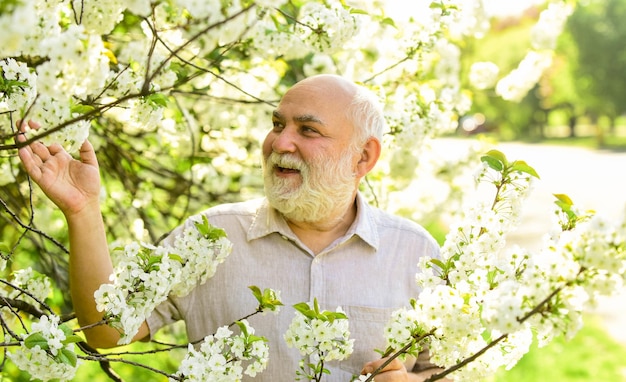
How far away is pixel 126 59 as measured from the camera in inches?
124

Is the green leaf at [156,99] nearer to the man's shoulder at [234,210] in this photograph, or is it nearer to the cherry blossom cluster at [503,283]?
the man's shoulder at [234,210]

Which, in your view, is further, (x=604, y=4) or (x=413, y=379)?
(x=604, y=4)

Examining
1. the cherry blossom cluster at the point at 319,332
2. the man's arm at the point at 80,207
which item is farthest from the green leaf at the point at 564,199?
the man's arm at the point at 80,207

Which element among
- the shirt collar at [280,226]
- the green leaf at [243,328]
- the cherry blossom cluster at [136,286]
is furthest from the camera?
the shirt collar at [280,226]

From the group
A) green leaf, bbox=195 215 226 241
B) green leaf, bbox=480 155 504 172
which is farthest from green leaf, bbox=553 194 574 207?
green leaf, bbox=195 215 226 241

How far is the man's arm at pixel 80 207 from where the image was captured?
2064 millimetres

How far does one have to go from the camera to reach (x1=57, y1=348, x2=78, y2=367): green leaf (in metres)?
1.74

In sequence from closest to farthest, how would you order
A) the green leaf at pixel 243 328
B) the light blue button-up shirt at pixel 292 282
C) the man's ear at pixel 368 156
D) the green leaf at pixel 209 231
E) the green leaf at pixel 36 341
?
the green leaf at pixel 36 341, the green leaf at pixel 243 328, the green leaf at pixel 209 231, the light blue button-up shirt at pixel 292 282, the man's ear at pixel 368 156

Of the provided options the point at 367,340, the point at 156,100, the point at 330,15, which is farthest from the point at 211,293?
the point at 330,15

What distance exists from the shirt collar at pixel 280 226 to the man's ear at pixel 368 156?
14 cm

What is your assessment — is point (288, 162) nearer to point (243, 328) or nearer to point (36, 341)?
point (243, 328)

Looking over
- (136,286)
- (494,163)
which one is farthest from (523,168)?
(136,286)

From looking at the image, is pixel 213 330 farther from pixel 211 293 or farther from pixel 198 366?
pixel 198 366

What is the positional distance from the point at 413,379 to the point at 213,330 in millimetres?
667
